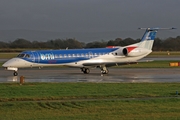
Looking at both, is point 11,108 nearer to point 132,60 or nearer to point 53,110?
point 53,110

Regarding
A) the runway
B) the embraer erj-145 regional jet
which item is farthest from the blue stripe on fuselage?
the runway

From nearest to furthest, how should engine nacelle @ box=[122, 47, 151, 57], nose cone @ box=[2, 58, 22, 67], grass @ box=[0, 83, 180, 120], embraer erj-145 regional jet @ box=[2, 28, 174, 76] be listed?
grass @ box=[0, 83, 180, 120]
nose cone @ box=[2, 58, 22, 67]
embraer erj-145 regional jet @ box=[2, 28, 174, 76]
engine nacelle @ box=[122, 47, 151, 57]

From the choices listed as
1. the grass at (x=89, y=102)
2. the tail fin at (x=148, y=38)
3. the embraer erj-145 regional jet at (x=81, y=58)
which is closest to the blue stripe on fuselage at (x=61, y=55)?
the embraer erj-145 regional jet at (x=81, y=58)

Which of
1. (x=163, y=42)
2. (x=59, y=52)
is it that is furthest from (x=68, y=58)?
(x=163, y=42)

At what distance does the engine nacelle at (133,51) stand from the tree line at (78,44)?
2514 inches

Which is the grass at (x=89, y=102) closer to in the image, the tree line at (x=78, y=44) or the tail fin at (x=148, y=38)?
the tail fin at (x=148, y=38)

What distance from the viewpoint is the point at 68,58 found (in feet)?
116

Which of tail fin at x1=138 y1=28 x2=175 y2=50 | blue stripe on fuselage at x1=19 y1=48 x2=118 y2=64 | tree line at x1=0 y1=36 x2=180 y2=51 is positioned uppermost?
tree line at x1=0 y1=36 x2=180 y2=51

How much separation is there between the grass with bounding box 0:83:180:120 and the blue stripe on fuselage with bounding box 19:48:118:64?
11927 mm

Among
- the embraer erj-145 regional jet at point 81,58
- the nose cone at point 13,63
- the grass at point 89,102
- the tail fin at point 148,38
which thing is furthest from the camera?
the tail fin at point 148,38

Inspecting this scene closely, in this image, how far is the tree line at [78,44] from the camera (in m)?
106

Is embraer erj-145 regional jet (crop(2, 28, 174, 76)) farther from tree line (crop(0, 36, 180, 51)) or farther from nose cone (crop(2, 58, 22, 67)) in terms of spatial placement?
tree line (crop(0, 36, 180, 51))

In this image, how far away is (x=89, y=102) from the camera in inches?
655

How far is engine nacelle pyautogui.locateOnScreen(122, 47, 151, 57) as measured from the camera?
123ft
